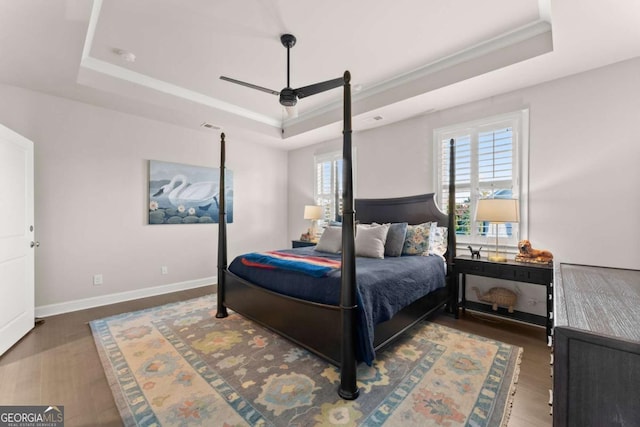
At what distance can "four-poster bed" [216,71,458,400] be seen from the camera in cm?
179

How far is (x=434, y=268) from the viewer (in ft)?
9.73

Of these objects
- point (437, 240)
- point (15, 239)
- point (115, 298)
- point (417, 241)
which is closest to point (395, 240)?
point (417, 241)

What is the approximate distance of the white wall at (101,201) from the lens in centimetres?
321

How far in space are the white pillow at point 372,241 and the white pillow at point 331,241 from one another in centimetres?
27

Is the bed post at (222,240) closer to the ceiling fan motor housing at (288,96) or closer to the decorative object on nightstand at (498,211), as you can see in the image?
the ceiling fan motor housing at (288,96)

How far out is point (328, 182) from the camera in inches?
205

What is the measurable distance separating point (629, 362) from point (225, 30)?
127 inches

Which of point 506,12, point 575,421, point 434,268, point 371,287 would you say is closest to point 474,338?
point 434,268

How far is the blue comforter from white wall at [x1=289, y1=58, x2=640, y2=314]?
1315 mm

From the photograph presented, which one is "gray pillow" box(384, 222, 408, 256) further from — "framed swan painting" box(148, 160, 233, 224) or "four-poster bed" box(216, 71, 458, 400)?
"framed swan painting" box(148, 160, 233, 224)

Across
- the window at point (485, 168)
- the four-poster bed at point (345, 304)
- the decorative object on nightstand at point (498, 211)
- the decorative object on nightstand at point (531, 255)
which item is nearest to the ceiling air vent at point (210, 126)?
the four-poster bed at point (345, 304)

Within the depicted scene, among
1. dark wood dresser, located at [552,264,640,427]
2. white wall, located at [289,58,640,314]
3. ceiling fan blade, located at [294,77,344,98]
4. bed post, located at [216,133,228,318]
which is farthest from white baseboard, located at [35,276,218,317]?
white wall, located at [289,58,640,314]

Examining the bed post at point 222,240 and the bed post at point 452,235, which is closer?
the bed post at point 222,240

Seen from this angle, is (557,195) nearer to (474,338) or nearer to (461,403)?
(474,338)
